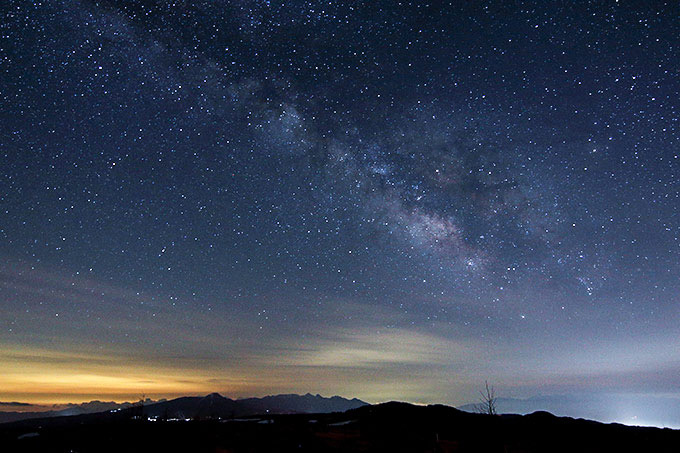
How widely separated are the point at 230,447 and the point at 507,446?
1270cm

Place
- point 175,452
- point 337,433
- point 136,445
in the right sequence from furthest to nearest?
point 337,433 → point 136,445 → point 175,452

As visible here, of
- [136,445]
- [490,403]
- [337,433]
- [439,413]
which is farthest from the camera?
[490,403]

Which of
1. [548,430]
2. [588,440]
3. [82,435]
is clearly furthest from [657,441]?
[82,435]

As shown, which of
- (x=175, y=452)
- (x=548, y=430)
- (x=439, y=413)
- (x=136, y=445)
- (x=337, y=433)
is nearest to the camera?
(x=175, y=452)

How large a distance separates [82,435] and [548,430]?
25305mm

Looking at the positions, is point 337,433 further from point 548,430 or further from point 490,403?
point 490,403

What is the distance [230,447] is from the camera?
17.0 metres

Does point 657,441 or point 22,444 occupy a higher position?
point 657,441

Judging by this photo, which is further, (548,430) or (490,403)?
(490,403)

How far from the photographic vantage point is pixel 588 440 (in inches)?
780

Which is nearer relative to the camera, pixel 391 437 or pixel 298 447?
pixel 298 447

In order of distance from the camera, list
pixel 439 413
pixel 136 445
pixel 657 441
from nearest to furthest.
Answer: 1. pixel 136 445
2. pixel 657 441
3. pixel 439 413

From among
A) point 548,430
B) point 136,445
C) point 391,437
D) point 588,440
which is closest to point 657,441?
point 588,440

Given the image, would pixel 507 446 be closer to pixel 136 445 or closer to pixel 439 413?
pixel 439 413
